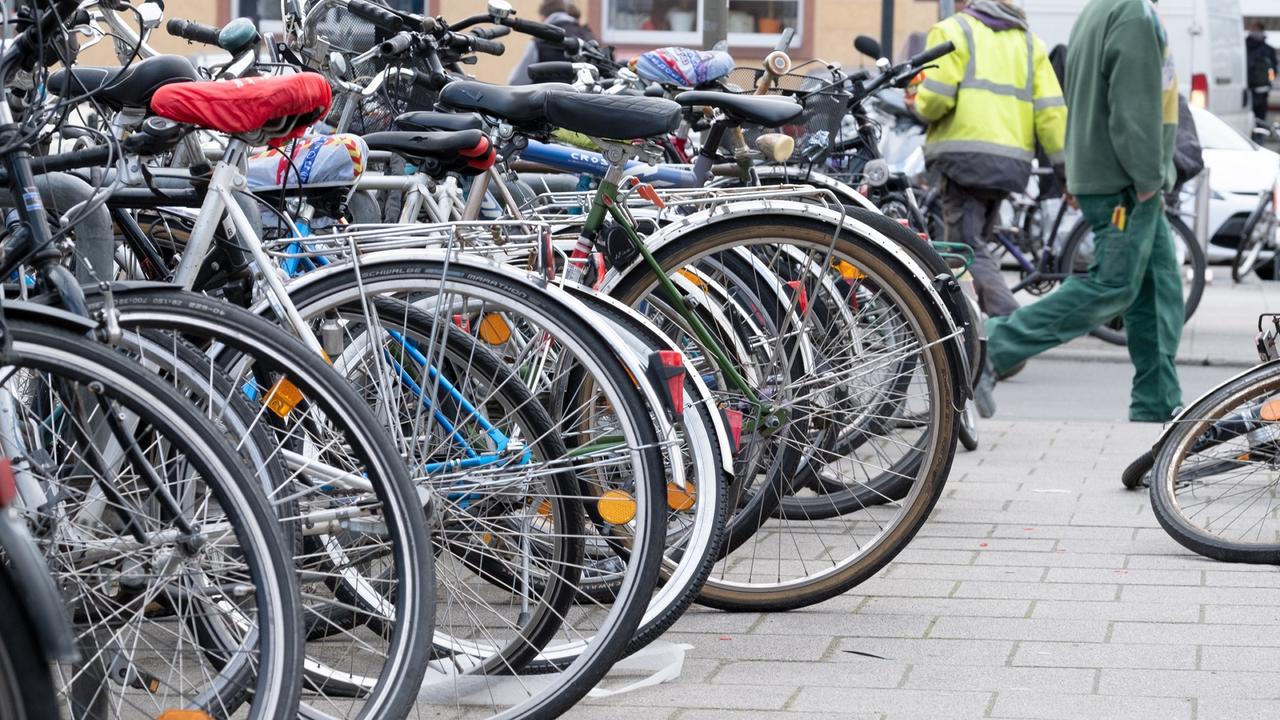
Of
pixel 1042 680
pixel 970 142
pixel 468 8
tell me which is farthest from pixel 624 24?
pixel 1042 680

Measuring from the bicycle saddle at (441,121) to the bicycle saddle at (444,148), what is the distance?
0.17ft

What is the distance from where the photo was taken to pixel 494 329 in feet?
11.7

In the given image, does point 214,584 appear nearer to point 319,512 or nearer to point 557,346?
point 319,512

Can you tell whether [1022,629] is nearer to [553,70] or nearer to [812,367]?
[812,367]

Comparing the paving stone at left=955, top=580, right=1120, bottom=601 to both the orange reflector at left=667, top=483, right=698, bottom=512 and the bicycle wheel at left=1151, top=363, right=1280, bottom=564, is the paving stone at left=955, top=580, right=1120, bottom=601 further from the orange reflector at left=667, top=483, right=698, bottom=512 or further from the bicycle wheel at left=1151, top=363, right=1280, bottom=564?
the orange reflector at left=667, top=483, right=698, bottom=512

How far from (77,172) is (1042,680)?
2249mm

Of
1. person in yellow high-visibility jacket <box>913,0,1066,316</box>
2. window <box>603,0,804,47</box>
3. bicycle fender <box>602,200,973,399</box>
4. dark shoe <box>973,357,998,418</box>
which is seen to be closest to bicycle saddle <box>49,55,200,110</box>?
bicycle fender <box>602,200,973,399</box>

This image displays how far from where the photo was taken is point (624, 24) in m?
21.2

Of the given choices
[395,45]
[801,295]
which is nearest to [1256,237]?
[395,45]

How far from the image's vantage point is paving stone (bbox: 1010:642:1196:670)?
13.6 ft

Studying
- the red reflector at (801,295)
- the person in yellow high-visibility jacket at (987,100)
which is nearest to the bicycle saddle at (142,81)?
the red reflector at (801,295)

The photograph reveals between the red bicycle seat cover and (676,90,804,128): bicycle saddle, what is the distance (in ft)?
4.59

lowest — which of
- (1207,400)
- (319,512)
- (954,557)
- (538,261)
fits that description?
(954,557)

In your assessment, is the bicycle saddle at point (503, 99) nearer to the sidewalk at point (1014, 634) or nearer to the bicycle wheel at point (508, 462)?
the bicycle wheel at point (508, 462)
